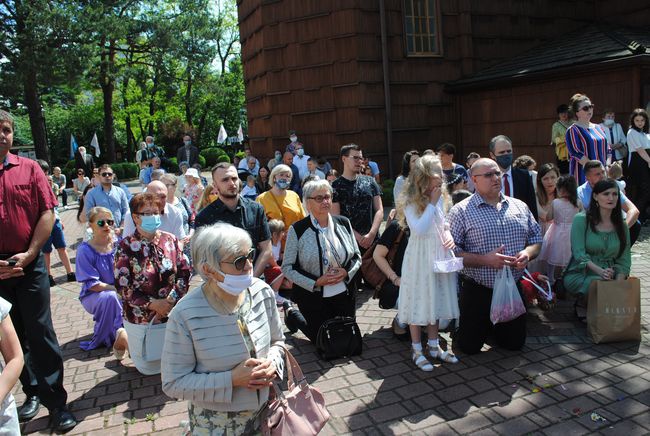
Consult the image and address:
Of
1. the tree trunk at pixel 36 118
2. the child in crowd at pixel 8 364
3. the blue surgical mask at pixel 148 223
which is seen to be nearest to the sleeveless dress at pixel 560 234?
the blue surgical mask at pixel 148 223

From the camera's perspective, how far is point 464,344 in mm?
5016

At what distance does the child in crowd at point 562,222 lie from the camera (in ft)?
20.7

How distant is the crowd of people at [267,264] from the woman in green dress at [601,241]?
14mm

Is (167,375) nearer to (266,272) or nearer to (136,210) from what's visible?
(136,210)

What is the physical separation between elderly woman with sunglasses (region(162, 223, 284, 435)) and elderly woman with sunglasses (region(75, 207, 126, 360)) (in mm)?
3267

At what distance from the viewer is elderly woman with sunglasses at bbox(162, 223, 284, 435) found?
2.64m

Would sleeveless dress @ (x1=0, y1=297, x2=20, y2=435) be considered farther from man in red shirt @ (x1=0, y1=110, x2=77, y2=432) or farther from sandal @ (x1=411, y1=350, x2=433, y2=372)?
sandal @ (x1=411, y1=350, x2=433, y2=372)

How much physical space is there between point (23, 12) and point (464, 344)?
923 inches

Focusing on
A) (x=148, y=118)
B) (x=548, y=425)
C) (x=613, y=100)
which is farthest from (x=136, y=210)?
(x=148, y=118)

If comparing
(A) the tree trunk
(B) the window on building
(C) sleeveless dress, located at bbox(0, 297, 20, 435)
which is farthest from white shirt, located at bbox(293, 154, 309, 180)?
(A) the tree trunk

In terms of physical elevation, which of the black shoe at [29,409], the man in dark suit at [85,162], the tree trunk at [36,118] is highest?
the tree trunk at [36,118]

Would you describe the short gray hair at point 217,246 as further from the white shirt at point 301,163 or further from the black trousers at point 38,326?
the white shirt at point 301,163

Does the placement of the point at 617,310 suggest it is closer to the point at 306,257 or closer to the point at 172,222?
the point at 306,257

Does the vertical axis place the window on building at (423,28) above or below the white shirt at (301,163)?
above
